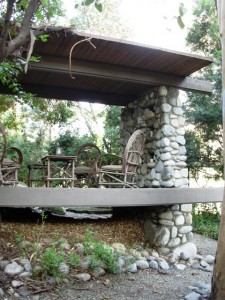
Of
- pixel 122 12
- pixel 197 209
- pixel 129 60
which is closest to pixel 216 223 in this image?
pixel 197 209

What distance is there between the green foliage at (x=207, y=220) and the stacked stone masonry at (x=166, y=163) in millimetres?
1830

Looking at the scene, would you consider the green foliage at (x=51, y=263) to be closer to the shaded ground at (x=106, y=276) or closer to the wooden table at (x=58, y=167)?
the shaded ground at (x=106, y=276)

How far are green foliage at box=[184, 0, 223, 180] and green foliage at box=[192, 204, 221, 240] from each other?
824 mm

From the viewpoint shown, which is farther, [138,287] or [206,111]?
[206,111]

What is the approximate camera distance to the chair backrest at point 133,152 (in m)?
4.48

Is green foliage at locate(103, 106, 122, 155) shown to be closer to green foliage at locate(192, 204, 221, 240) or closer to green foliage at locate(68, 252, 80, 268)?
green foliage at locate(192, 204, 221, 240)

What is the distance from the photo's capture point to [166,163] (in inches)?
194

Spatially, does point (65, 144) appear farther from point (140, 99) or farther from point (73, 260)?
point (73, 260)

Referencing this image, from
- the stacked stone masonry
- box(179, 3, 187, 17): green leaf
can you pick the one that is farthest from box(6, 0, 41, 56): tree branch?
the stacked stone masonry

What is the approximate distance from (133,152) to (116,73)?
119 centimetres

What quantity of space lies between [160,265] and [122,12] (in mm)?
9042

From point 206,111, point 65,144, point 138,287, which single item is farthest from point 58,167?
point 206,111

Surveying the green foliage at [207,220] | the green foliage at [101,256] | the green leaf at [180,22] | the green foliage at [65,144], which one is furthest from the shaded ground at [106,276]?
the green leaf at [180,22]

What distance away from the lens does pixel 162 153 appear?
496 centimetres
